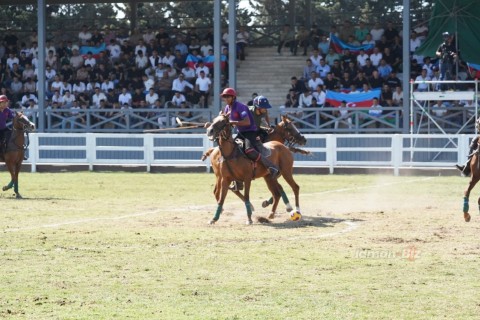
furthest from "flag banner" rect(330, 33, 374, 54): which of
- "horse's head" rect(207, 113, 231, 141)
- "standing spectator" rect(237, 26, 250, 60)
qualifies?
"horse's head" rect(207, 113, 231, 141)

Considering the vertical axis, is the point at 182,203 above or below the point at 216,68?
below

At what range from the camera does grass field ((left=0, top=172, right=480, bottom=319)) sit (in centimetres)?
1023

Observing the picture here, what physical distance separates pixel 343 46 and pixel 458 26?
539 cm

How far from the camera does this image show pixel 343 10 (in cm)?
3956

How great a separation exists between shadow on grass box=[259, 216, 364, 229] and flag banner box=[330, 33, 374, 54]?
18782mm

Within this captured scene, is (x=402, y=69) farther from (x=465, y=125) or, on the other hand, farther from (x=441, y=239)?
(x=441, y=239)

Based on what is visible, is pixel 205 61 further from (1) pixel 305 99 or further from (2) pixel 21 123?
(2) pixel 21 123

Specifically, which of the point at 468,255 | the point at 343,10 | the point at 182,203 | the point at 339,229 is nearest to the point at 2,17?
the point at 343,10

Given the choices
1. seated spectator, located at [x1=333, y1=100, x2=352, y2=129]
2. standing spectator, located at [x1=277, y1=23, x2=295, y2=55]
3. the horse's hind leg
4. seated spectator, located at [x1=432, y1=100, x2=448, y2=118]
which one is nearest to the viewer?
the horse's hind leg

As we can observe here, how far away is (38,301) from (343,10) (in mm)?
30398

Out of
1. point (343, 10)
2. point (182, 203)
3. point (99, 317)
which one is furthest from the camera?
point (343, 10)

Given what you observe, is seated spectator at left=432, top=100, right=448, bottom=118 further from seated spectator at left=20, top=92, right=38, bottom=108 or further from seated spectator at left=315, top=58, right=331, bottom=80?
seated spectator at left=20, top=92, right=38, bottom=108

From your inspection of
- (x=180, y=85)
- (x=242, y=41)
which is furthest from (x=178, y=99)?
(x=242, y=41)

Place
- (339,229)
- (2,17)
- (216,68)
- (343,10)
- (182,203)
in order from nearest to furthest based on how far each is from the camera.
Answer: (339,229) → (182,203) → (216,68) → (343,10) → (2,17)
